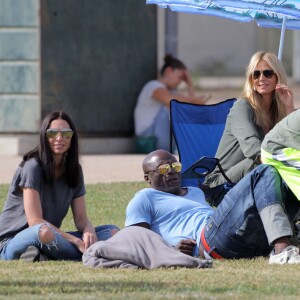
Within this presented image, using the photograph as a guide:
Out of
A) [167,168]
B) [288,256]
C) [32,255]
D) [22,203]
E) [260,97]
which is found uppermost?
[260,97]

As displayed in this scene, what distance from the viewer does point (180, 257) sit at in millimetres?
6773

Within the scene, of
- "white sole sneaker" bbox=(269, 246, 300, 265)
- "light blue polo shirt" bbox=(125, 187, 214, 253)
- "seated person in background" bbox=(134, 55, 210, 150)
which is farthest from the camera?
"seated person in background" bbox=(134, 55, 210, 150)

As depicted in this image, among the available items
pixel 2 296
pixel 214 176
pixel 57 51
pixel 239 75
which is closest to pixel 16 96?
pixel 57 51

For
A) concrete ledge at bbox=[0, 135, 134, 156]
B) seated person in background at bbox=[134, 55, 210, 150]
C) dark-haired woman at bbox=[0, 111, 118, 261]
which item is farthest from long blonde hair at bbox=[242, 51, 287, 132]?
seated person in background at bbox=[134, 55, 210, 150]

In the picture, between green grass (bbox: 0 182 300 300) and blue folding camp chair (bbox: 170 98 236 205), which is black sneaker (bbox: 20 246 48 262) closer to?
green grass (bbox: 0 182 300 300)

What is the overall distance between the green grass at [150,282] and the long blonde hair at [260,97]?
4.30ft

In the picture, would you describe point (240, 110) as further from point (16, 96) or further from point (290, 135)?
point (16, 96)

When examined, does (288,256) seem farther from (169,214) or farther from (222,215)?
(169,214)

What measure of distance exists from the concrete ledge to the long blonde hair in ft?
19.2

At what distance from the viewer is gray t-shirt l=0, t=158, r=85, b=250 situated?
738 cm

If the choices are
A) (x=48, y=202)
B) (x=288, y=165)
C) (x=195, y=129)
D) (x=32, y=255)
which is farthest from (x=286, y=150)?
(x=195, y=129)

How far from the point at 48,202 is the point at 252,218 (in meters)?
1.33

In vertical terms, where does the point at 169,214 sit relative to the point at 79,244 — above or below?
above

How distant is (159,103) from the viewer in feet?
48.8
